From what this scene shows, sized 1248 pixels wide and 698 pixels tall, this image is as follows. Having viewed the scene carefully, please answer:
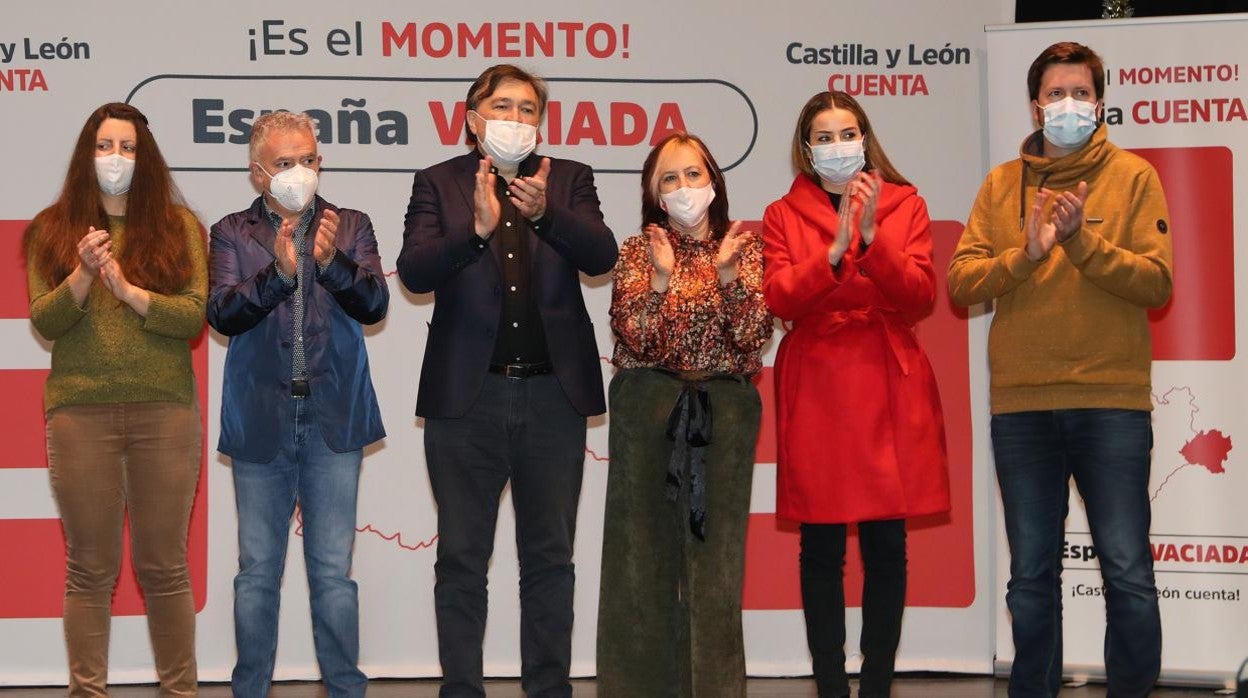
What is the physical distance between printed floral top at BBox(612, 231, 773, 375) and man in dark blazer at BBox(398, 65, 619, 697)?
5.9 inches

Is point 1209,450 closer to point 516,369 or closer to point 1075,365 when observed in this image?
point 1075,365

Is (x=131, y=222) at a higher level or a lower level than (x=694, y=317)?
higher

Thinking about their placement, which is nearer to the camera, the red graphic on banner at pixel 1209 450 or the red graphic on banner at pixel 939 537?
the red graphic on banner at pixel 1209 450

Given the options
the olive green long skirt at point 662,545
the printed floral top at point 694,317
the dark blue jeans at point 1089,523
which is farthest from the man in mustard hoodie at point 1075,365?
the olive green long skirt at point 662,545

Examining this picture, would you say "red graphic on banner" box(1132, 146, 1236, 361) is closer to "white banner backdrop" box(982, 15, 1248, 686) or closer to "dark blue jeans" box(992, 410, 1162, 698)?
"white banner backdrop" box(982, 15, 1248, 686)

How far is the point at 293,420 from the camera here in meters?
3.55

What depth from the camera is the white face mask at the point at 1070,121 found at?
11.3ft

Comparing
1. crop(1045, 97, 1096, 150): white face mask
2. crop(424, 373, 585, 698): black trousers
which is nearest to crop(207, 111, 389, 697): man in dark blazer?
crop(424, 373, 585, 698): black trousers

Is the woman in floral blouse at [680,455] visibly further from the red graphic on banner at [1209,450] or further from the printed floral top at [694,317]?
the red graphic on banner at [1209,450]

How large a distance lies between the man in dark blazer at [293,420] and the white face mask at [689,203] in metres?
0.80

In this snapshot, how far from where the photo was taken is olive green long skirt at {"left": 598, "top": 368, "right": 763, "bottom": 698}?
136 inches

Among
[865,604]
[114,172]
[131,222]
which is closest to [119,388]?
[131,222]

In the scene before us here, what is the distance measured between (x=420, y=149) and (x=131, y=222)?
1271 mm

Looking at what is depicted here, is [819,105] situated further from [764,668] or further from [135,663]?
[135,663]
